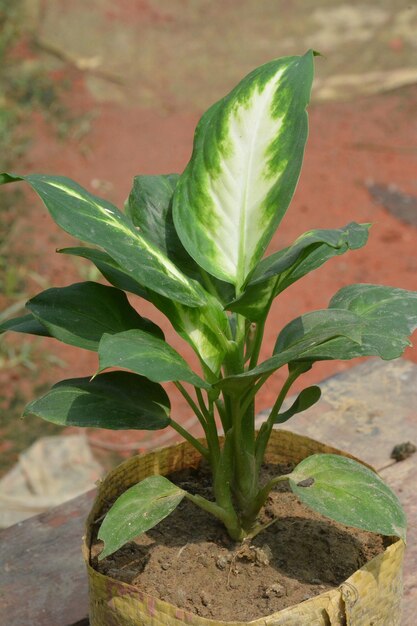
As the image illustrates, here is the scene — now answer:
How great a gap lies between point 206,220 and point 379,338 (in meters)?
0.24

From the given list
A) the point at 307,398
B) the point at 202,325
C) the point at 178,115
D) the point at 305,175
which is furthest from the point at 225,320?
the point at 178,115

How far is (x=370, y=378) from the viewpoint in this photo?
177 centimetres

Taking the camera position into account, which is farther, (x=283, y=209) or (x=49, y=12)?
(x=49, y=12)

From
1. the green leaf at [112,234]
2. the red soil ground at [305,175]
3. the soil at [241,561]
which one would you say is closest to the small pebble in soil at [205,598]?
the soil at [241,561]

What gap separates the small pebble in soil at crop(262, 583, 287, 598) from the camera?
1029 millimetres

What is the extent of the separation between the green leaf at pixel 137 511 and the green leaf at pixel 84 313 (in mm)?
166

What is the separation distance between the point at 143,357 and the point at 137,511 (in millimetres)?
187

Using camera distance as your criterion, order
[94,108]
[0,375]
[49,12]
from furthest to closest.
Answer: [49,12]
[94,108]
[0,375]

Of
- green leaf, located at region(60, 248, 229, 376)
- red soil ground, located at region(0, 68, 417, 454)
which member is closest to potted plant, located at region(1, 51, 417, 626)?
green leaf, located at region(60, 248, 229, 376)

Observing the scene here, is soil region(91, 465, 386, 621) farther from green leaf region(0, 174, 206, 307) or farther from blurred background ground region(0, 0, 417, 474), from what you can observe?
blurred background ground region(0, 0, 417, 474)

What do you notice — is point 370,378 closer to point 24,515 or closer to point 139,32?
point 24,515

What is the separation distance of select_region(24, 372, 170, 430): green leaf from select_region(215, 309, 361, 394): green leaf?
11 cm

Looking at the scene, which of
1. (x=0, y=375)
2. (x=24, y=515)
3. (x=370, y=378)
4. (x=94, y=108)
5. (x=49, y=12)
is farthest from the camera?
(x=49, y=12)

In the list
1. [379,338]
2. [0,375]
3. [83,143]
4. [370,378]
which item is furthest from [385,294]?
[83,143]
